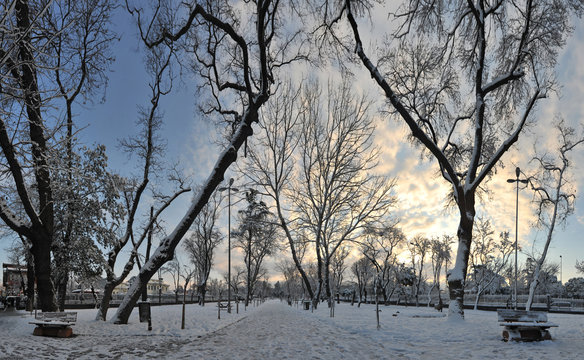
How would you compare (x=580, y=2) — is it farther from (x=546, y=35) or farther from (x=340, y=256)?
(x=340, y=256)

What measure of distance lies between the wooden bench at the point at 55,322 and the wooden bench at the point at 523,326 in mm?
12808

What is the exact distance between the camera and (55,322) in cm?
1165

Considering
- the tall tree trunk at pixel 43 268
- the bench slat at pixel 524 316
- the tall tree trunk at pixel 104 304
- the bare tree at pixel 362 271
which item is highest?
the tall tree trunk at pixel 43 268

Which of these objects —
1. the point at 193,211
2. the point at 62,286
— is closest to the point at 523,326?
the point at 193,211

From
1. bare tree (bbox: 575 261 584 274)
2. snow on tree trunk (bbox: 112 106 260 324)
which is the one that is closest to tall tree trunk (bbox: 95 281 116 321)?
snow on tree trunk (bbox: 112 106 260 324)

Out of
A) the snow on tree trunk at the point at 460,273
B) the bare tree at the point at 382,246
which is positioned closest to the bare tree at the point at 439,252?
the bare tree at the point at 382,246

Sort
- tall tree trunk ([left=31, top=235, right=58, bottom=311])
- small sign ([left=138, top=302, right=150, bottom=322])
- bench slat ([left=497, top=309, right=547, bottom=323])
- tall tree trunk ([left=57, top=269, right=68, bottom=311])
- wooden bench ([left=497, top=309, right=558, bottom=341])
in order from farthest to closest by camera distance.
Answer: tall tree trunk ([left=57, top=269, right=68, bottom=311]) → small sign ([left=138, top=302, right=150, bottom=322]) → tall tree trunk ([left=31, top=235, right=58, bottom=311]) → bench slat ([left=497, top=309, right=547, bottom=323]) → wooden bench ([left=497, top=309, right=558, bottom=341])

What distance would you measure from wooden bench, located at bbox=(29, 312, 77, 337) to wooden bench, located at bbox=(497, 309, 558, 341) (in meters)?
12.8

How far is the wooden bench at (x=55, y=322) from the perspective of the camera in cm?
1177

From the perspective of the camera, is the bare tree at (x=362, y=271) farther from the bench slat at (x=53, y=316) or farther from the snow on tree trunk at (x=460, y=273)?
the bench slat at (x=53, y=316)

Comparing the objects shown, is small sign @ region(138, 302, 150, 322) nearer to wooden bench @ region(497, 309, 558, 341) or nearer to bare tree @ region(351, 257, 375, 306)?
wooden bench @ region(497, 309, 558, 341)

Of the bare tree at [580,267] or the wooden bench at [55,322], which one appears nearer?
the wooden bench at [55,322]

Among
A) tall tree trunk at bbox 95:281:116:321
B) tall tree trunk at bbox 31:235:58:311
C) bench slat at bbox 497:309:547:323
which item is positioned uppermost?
tall tree trunk at bbox 31:235:58:311

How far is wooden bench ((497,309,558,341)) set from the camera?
9.93m
